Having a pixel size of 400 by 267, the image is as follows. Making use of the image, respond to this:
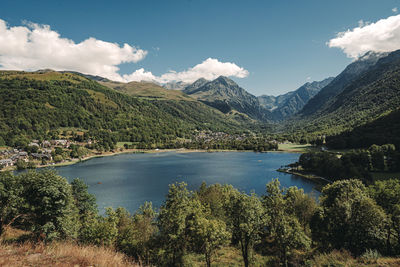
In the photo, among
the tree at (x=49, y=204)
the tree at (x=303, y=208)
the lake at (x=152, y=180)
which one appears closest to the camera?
the tree at (x=49, y=204)

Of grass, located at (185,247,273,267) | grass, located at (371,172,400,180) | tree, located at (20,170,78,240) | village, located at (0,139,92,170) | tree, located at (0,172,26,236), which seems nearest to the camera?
tree, located at (20,170,78,240)

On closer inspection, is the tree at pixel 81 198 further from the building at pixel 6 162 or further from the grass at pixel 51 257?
the building at pixel 6 162

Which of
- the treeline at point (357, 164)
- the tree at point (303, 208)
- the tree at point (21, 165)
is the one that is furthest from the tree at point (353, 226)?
the tree at point (21, 165)

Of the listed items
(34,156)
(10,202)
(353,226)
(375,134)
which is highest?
A: (375,134)

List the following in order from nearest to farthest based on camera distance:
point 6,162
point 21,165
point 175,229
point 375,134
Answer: point 175,229, point 21,165, point 6,162, point 375,134

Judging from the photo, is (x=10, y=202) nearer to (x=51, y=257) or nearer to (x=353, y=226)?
(x=51, y=257)

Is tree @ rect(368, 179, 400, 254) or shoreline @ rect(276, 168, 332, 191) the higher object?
tree @ rect(368, 179, 400, 254)

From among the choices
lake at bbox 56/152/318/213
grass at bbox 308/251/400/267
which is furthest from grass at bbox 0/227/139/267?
lake at bbox 56/152/318/213

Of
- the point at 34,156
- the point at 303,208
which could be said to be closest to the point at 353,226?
the point at 303,208

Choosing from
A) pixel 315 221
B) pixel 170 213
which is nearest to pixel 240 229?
pixel 170 213

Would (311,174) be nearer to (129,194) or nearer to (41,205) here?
(129,194)

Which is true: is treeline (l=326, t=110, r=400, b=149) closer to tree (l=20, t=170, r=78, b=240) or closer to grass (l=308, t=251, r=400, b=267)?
grass (l=308, t=251, r=400, b=267)

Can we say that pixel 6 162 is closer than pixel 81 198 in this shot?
No

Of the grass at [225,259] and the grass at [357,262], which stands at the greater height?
the grass at [357,262]
